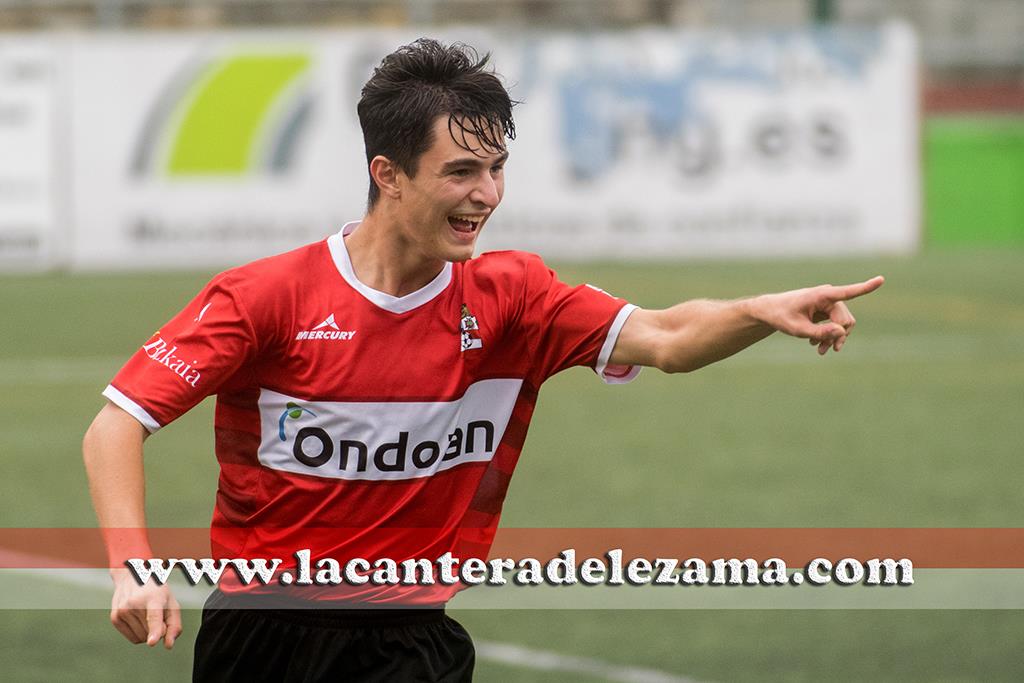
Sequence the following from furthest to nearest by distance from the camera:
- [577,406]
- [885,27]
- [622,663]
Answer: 1. [885,27]
2. [577,406]
3. [622,663]

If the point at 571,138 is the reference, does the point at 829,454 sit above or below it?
below

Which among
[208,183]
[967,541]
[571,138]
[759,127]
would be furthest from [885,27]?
[967,541]

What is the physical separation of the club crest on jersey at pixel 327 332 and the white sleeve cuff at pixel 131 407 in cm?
42

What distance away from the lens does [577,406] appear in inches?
528

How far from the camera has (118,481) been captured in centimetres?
371

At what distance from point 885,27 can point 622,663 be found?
707 inches

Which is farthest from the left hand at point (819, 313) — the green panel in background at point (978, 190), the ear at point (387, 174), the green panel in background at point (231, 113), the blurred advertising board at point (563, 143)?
the green panel in background at point (978, 190)

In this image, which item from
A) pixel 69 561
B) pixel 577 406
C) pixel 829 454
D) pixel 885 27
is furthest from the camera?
pixel 885 27

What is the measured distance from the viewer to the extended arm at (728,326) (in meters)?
3.97

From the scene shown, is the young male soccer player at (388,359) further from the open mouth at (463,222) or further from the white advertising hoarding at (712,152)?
the white advertising hoarding at (712,152)

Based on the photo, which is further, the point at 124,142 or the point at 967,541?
the point at 124,142

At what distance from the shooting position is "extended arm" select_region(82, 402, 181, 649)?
3475 mm

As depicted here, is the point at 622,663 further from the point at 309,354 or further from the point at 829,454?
the point at 829,454

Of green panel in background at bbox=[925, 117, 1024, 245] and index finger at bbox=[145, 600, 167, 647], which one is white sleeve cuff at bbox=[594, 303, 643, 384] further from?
green panel in background at bbox=[925, 117, 1024, 245]
